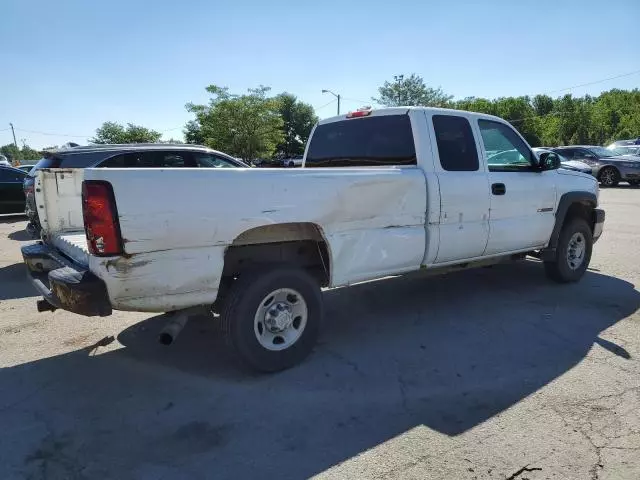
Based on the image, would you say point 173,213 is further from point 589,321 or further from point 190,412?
point 589,321

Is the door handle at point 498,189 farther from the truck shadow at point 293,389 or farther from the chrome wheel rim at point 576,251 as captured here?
the chrome wheel rim at point 576,251

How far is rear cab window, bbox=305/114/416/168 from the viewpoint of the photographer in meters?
4.67

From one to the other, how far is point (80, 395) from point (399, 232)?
2.76m

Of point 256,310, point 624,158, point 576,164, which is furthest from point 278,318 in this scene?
point 624,158

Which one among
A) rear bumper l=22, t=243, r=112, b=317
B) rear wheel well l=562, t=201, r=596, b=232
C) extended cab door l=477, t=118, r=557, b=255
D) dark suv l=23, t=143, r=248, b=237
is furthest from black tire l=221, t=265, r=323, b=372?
dark suv l=23, t=143, r=248, b=237

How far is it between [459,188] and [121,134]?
5015 centimetres

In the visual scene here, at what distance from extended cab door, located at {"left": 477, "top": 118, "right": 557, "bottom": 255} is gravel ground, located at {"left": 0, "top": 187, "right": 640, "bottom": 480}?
745 millimetres

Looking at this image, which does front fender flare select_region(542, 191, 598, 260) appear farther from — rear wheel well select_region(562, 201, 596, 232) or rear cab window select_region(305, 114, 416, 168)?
rear cab window select_region(305, 114, 416, 168)

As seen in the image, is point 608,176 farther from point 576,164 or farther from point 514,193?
point 514,193

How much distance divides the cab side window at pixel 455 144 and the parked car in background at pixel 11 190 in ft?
36.6

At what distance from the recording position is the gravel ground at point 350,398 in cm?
264

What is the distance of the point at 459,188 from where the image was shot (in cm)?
462

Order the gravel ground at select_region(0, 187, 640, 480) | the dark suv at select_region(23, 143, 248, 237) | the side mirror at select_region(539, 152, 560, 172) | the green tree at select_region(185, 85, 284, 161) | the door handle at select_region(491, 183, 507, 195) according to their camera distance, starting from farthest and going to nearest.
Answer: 1. the green tree at select_region(185, 85, 284, 161)
2. the dark suv at select_region(23, 143, 248, 237)
3. the side mirror at select_region(539, 152, 560, 172)
4. the door handle at select_region(491, 183, 507, 195)
5. the gravel ground at select_region(0, 187, 640, 480)

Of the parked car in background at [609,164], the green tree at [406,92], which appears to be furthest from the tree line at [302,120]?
the parked car in background at [609,164]
